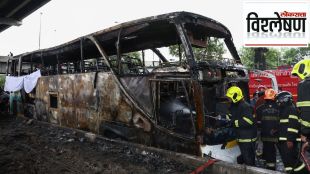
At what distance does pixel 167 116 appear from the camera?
5.76 m

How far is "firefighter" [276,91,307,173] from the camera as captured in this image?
5.08 metres

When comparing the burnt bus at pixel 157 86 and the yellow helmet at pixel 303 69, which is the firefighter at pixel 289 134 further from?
the burnt bus at pixel 157 86

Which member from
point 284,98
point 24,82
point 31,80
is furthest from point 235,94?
point 24,82

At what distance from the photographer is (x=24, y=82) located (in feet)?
38.1

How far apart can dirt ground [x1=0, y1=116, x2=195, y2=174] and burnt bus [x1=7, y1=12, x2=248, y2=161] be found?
272mm

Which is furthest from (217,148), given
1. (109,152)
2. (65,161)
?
(65,161)

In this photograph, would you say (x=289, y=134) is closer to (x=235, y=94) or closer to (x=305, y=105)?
(x=305, y=105)

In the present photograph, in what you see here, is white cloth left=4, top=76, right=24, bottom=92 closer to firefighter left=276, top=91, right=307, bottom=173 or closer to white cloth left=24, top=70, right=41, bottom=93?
white cloth left=24, top=70, right=41, bottom=93

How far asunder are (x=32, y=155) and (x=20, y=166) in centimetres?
91

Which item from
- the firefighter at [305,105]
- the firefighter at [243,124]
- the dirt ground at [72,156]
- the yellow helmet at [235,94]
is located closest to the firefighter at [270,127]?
the firefighter at [243,124]

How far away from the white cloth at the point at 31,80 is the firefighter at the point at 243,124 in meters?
7.84

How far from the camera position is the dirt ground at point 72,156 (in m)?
5.48

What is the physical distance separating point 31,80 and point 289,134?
9.31 meters

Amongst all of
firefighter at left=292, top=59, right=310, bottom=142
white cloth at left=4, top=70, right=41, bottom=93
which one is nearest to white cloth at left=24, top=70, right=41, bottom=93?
white cloth at left=4, top=70, right=41, bottom=93
